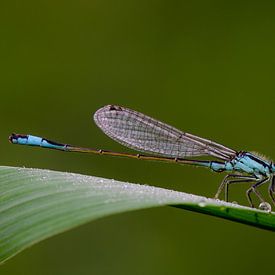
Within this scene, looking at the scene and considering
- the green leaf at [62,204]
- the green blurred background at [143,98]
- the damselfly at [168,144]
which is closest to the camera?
the green leaf at [62,204]

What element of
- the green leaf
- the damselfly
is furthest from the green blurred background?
the green leaf

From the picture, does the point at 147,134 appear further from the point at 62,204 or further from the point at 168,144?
the point at 62,204

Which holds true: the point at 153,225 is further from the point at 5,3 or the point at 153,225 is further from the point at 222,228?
→ the point at 5,3

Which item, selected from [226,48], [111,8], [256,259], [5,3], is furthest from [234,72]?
[5,3]

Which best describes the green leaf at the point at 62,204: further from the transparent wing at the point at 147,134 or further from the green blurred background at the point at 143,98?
the green blurred background at the point at 143,98

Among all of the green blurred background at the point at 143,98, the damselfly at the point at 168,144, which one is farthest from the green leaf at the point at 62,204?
the green blurred background at the point at 143,98

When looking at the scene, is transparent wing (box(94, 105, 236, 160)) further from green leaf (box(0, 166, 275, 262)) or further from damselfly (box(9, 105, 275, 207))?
green leaf (box(0, 166, 275, 262))
